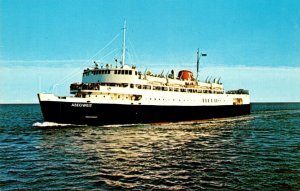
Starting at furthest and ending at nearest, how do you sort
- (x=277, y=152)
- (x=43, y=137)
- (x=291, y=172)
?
1. (x=43, y=137)
2. (x=277, y=152)
3. (x=291, y=172)

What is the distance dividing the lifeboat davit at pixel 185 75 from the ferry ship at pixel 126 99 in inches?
6.8

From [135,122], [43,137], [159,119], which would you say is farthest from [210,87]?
[43,137]

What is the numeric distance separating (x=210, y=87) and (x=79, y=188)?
5213 centimetres

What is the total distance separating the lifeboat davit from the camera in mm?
58562

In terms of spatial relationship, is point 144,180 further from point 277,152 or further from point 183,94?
point 183,94

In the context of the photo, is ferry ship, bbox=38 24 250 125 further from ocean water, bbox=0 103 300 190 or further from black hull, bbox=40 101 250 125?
ocean water, bbox=0 103 300 190

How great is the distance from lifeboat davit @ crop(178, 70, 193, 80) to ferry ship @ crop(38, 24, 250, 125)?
0.17m

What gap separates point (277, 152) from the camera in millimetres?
22516

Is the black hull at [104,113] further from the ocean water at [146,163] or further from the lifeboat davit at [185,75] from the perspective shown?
the lifeboat davit at [185,75]

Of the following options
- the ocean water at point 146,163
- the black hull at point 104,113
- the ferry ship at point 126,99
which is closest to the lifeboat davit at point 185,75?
the ferry ship at point 126,99

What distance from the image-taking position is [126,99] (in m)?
39.9

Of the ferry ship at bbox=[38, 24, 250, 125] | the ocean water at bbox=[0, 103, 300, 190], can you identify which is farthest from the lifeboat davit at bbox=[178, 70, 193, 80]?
the ocean water at bbox=[0, 103, 300, 190]

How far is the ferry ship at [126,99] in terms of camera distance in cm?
3597

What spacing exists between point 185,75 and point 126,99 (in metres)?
21.3
